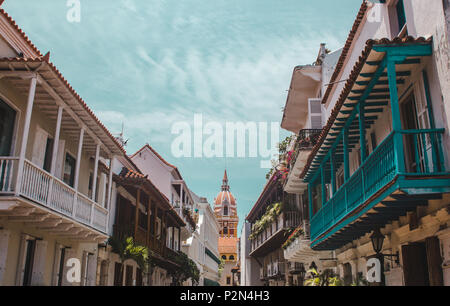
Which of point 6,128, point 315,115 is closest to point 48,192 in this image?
point 6,128

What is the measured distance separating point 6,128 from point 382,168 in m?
8.89

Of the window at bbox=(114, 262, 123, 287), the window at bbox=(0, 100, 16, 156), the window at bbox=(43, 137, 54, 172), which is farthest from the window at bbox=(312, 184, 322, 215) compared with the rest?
the window at bbox=(0, 100, 16, 156)

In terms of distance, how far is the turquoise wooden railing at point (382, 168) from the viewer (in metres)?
8.48

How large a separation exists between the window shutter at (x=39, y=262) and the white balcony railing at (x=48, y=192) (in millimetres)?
1296

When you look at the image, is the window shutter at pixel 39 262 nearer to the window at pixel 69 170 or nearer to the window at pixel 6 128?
the window at pixel 69 170

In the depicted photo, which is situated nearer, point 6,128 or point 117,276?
point 6,128

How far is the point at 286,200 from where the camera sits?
26.2 meters

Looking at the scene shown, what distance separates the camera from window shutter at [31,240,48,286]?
13758 mm

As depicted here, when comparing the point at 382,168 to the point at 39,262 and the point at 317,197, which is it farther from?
the point at 317,197

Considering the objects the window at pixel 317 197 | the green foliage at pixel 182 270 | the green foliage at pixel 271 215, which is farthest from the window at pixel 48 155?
the green foliage at pixel 182 270

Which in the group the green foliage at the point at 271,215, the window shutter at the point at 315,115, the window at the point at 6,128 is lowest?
the window at the point at 6,128

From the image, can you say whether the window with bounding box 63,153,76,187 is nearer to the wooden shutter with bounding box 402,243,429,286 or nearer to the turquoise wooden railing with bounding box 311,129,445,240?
the turquoise wooden railing with bounding box 311,129,445,240

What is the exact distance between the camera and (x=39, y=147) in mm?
13969
